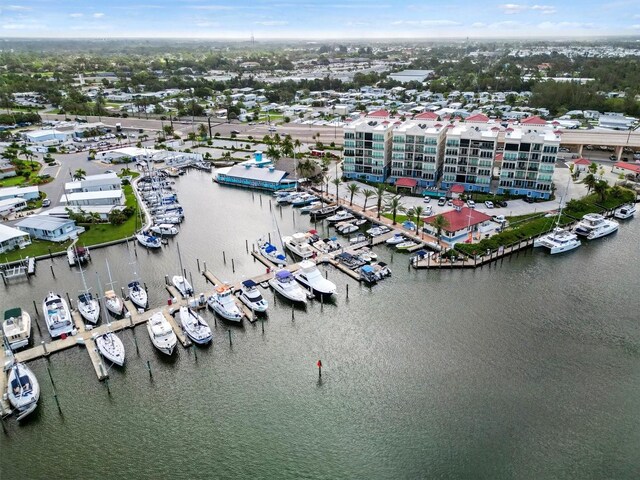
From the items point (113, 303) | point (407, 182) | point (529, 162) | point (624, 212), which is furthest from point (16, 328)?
point (624, 212)

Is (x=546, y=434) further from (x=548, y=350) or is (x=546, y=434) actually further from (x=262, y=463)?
(x=262, y=463)

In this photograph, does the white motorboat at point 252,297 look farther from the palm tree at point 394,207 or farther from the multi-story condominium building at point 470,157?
the multi-story condominium building at point 470,157

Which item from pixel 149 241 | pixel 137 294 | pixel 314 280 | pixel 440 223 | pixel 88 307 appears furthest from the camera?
pixel 149 241

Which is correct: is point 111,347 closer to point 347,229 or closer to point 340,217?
point 347,229

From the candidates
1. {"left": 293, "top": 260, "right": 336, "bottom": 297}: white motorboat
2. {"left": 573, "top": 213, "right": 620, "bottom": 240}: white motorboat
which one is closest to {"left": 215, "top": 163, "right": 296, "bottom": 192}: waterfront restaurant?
{"left": 293, "top": 260, "right": 336, "bottom": 297}: white motorboat

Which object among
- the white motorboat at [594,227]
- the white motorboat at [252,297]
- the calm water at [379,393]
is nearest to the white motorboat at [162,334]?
the calm water at [379,393]

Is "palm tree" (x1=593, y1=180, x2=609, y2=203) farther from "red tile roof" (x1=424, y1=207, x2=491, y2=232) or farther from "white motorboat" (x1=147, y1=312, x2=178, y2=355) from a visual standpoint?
"white motorboat" (x1=147, y1=312, x2=178, y2=355)
